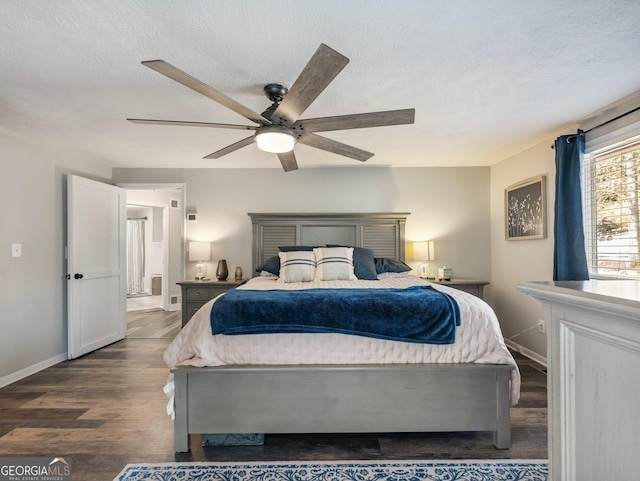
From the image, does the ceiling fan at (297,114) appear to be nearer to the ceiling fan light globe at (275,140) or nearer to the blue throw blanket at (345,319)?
the ceiling fan light globe at (275,140)

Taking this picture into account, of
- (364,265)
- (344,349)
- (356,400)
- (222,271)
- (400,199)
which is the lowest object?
(356,400)

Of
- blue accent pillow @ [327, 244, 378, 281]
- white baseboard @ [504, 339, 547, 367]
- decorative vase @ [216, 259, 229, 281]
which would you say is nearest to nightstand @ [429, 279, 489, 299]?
white baseboard @ [504, 339, 547, 367]

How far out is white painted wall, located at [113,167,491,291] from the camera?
4.34m

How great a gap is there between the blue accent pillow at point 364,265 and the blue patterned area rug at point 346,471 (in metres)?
1.95

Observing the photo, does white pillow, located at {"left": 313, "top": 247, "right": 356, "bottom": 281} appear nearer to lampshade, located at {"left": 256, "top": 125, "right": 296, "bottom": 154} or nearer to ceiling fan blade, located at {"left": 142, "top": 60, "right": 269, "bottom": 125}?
lampshade, located at {"left": 256, "top": 125, "right": 296, "bottom": 154}

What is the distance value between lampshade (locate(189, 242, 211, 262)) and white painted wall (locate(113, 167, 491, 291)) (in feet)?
0.98

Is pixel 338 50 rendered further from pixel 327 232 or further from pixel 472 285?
pixel 472 285

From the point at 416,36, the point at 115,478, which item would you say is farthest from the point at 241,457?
the point at 416,36

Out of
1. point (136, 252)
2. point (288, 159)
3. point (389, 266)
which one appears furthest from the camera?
point (136, 252)

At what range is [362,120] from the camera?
1871mm

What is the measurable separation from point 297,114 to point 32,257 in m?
3.10

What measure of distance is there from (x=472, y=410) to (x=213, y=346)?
5.15ft

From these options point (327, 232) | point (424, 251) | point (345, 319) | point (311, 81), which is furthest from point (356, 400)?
point (424, 251)

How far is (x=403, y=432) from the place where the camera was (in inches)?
80.2
